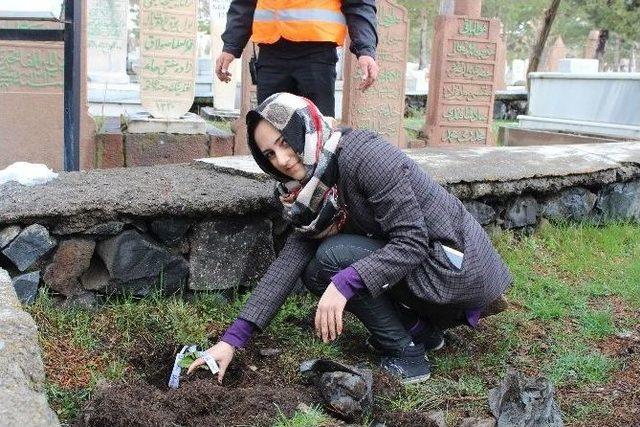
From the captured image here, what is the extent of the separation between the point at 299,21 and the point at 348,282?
1412mm

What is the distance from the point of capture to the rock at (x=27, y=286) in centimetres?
257

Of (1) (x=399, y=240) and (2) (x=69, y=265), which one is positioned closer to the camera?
(1) (x=399, y=240)

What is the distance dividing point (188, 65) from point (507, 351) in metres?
4.09

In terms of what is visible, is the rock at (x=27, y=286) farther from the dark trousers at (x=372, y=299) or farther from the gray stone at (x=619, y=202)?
the gray stone at (x=619, y=202)

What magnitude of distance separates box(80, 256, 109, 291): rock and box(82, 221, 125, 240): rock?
11 centimetres

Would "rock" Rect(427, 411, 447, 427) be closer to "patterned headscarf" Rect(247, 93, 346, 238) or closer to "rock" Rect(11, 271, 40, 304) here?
"patterned headscarf" Rect(247, 93, 346, 238)

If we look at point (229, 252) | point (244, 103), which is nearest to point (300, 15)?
point (229, 252)

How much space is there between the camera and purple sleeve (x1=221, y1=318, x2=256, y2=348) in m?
2.34

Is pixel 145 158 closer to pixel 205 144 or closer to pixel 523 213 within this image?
pixel 205 144

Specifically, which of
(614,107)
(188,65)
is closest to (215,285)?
(188,65)

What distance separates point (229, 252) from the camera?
9.52ft

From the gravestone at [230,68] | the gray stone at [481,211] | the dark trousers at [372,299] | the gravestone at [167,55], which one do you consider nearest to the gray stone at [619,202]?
the gray stone at [481,211]

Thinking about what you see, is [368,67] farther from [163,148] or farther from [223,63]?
[163,148]

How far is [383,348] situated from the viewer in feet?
8.29
